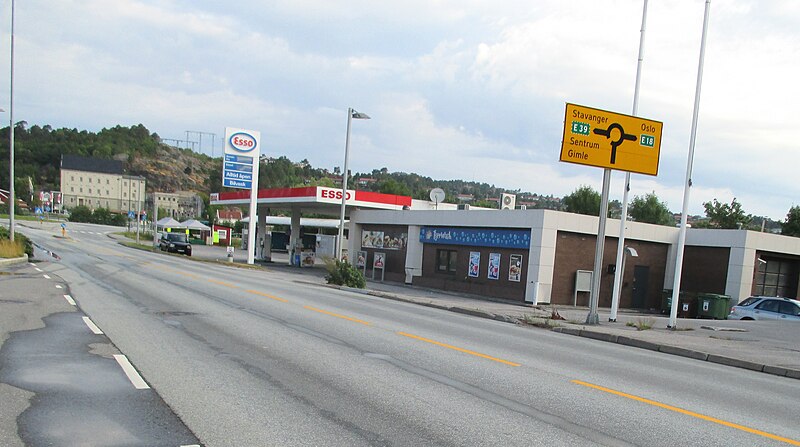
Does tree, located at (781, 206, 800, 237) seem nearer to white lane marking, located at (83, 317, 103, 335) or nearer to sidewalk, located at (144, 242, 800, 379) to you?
sidewalk, located at (144, 242, 800, 379)

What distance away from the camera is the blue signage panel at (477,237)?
27.8 m

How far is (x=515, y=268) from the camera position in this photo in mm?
27938

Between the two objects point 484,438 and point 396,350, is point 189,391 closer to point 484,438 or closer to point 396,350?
point 484,438

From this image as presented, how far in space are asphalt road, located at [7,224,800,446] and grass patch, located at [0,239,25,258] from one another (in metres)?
16.2

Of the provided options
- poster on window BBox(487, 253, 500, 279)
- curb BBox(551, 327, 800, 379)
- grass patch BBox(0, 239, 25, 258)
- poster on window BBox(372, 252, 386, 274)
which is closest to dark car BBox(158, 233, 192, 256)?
grass patch BBox(0, 239, 25, 258)

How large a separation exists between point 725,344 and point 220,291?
574 inches

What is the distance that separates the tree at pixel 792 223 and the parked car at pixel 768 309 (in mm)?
35587

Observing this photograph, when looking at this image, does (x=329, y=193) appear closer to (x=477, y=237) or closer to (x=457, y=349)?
(x=477, y=237)

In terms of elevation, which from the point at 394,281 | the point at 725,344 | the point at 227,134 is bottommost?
the point at 394,281

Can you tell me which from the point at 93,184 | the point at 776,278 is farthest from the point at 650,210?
the point at 93,184

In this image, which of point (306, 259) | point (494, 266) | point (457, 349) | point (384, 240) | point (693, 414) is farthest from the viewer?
point (306, 259)

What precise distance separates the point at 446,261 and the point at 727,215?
41041 millimetres

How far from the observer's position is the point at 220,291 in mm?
19453

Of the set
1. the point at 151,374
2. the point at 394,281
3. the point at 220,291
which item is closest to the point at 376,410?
the point at 151,374
